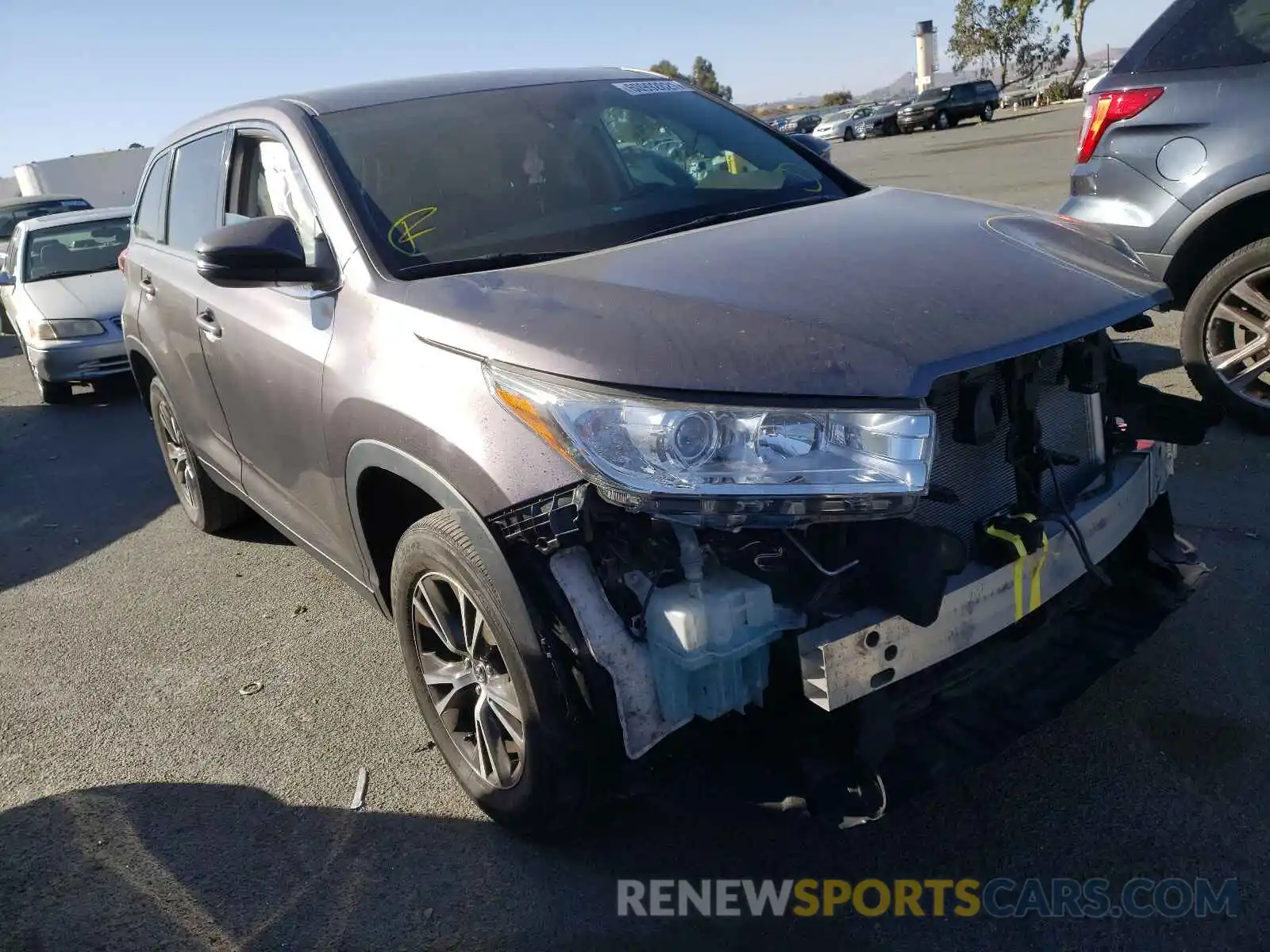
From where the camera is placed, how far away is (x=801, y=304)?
229cm

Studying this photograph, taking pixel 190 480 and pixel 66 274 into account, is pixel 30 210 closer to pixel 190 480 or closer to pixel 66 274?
pixel 66 274

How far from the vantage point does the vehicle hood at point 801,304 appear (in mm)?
2125

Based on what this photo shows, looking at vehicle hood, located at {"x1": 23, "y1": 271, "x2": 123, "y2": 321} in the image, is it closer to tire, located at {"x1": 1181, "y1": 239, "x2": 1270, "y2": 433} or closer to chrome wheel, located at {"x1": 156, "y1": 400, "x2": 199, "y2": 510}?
chrome wheel, located at {"x1": 156, "y1": 400, "x2": 199, "y2": 510}

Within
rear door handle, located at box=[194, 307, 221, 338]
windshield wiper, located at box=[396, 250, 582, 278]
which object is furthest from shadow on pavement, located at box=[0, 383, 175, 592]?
windshield wiper, located at box=[396, 250, 582, 278]

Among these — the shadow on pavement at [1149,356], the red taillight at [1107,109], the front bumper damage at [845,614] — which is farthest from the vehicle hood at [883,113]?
the front bumper damage at [845,614]

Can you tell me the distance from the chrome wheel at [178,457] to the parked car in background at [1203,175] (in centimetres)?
437

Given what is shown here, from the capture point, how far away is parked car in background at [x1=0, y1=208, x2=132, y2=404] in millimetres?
9141

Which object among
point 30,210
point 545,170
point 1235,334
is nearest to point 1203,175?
point 1235,334

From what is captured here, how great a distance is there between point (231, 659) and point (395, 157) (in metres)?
2.00

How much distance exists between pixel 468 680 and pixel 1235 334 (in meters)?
3.68

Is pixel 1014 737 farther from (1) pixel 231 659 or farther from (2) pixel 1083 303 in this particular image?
(1) pixel 231 659

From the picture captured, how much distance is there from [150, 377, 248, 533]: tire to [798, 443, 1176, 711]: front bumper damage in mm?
3615

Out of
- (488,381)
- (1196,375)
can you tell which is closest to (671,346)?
(488,381)

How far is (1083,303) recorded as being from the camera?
7.93 ft
